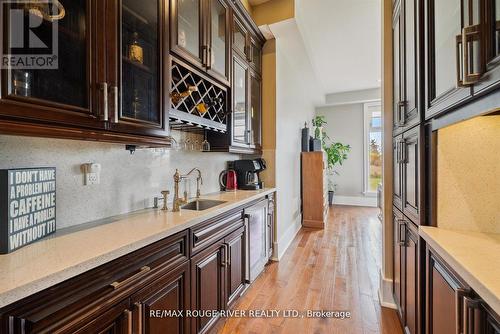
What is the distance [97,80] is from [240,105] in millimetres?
1600

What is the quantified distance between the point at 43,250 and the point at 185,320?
82cm

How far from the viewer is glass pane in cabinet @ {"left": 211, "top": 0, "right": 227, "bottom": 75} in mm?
2019

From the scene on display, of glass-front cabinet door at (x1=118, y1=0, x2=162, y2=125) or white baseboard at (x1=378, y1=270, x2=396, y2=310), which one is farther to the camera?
white baseboard at (x1=378, y1=270, x2=396, y2=310)

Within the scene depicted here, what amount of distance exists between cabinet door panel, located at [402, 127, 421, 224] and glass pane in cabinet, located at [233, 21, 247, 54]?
1.79 meters

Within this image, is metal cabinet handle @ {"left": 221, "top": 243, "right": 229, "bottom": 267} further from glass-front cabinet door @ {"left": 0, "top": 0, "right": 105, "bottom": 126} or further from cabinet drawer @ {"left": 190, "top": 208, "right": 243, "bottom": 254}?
glass-front cabinet door @ {"left": 0, "top": 0, "right": 105, "bottom": 126}

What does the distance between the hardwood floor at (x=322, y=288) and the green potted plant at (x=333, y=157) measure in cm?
263

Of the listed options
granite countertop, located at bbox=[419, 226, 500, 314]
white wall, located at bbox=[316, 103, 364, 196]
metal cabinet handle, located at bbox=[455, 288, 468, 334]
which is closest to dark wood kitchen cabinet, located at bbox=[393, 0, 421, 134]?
granite countertop, located at bbox=[419, 226, 500, 314]

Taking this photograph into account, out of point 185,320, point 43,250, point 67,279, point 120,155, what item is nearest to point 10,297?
point 67,279

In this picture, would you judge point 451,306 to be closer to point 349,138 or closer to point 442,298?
point 442,298

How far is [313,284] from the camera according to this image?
238cm

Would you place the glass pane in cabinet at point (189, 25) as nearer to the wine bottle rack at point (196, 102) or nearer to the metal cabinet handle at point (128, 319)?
the wine bottle rack at point (196, 102)

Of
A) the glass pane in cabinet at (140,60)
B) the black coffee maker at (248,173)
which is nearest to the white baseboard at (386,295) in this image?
the black coffee maker at (248,173)

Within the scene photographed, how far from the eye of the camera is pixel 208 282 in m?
1.56

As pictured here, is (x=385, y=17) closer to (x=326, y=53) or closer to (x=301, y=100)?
(x=326, y=53)
